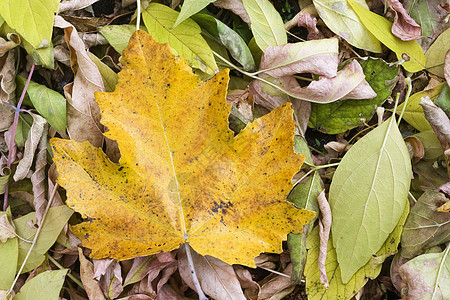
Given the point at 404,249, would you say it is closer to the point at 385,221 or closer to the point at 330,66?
the point at 385,221

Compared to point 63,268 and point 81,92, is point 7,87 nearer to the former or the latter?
point 81,92

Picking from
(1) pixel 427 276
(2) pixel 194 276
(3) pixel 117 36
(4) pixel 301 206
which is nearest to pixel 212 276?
(2) pixel 194 276

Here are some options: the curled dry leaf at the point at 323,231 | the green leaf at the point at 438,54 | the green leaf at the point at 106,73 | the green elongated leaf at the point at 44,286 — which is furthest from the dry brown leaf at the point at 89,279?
the green leaf at the point at 438,54

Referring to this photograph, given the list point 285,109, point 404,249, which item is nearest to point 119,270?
point 285,109

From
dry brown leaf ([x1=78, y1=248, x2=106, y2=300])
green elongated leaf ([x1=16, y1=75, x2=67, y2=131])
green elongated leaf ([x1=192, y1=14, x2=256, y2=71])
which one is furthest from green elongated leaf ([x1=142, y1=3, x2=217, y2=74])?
dry brown leaf ([x1=78, y1=248, x2=106, y2=300])

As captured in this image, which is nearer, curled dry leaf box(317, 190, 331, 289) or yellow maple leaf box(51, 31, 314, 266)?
yellow maple leaf box(51, 31, 314, 266)

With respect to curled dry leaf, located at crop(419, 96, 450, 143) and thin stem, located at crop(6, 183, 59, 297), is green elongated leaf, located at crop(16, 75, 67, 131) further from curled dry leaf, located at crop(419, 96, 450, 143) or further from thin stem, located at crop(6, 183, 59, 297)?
curled dry leaf, located at crop(419, 96, 450, 143)
